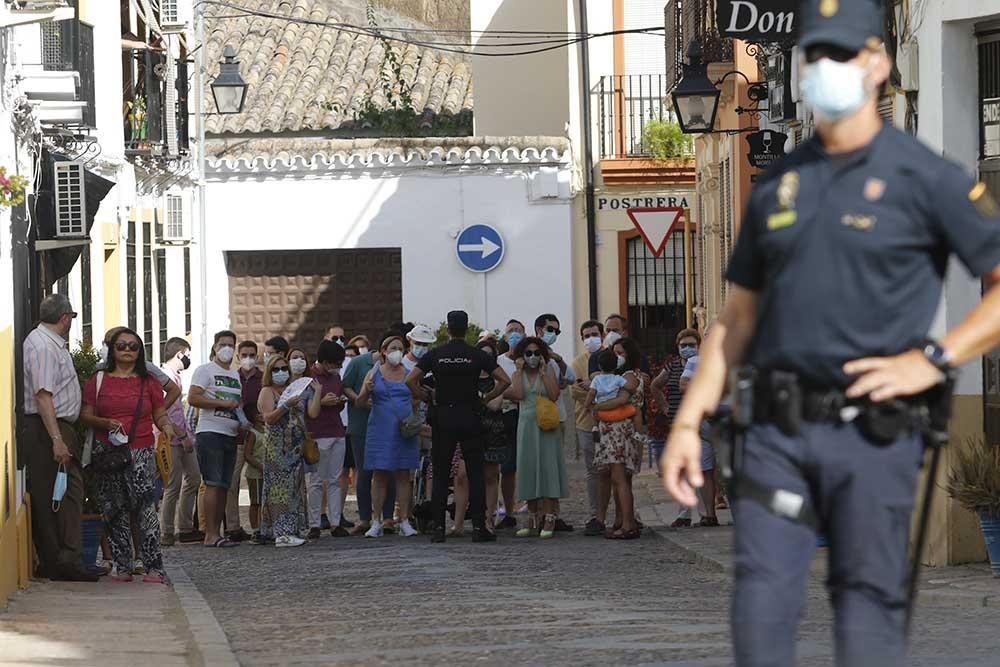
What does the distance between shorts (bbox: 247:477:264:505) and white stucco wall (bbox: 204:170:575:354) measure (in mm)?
11890

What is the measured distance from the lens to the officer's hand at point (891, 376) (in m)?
5.05

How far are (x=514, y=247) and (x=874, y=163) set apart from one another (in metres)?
25.0

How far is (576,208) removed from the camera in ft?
101

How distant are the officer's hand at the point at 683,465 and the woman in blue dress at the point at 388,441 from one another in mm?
12694

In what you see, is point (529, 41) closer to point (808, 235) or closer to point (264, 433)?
point (264, 433)

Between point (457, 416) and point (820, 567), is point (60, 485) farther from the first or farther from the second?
point (820, 567)

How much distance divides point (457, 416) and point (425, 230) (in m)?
13.3

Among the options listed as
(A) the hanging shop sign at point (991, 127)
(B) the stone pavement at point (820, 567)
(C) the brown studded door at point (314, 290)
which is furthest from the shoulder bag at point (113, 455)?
(C) the brown studded door at point (314, 290)

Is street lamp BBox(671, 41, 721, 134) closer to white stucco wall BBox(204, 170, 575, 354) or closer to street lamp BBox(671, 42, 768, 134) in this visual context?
street lamp BBox(671, 42, 768, 134)

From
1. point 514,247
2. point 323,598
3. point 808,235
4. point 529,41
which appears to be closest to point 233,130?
point 529,41

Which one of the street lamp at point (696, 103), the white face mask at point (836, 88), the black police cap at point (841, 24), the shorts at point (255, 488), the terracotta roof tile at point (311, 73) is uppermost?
the terracotta roof tile at point (311, 73)

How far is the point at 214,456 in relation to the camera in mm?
17297

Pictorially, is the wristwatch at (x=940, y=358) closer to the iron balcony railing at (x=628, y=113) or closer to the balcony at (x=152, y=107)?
the balcony at (x=152, y=107)

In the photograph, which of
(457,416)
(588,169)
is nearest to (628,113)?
(588,169)
